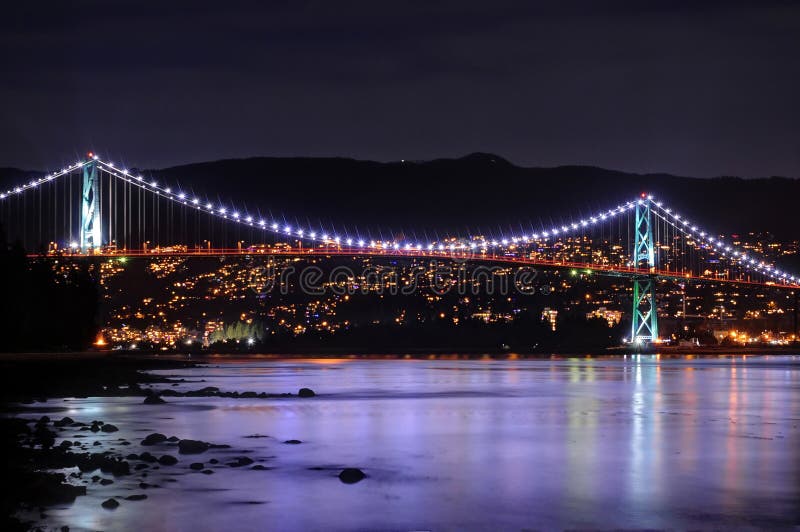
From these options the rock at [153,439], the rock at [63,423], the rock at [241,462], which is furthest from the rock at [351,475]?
the rock at [63,423]

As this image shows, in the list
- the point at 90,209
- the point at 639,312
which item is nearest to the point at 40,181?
the point at 90,209

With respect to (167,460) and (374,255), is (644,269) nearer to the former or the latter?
(374,255)

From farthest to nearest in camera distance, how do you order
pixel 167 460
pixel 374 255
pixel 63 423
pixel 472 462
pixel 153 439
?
pixel 374 255, pixel 63 423, pixel 153 439, pixel 472 462, pixel 167 460

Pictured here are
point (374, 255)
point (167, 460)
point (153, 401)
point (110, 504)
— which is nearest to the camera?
point (110, 504)

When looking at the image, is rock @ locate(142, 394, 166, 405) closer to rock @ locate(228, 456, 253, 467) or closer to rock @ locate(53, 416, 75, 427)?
rock @ locate(53, 416, 75, 427)

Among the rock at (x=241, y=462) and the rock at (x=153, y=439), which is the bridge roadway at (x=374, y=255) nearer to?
the rock at (x=153, y=439)
